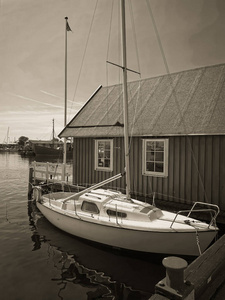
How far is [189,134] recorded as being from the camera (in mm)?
10492

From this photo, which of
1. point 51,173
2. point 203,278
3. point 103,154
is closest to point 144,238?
point 203,278

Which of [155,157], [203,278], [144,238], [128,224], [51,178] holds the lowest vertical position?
[144,238]

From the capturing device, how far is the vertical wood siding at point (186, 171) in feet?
33.7

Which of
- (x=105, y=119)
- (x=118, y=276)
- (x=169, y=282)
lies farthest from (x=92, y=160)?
(x=169, y=282)

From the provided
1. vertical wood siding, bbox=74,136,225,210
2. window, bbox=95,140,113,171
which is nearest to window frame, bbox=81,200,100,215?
vertical wood siding, bbox=74,136,225,210

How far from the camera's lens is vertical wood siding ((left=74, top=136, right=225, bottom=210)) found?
33.7 feet

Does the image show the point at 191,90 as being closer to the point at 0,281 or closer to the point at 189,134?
the point at 189,134

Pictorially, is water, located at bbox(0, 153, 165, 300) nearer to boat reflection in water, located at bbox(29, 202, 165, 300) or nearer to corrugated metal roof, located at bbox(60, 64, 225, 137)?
boat reflection in water, located at bbox(29, 202, 165, 300)

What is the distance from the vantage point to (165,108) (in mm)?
12602

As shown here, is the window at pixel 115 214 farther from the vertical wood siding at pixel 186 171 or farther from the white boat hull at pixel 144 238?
the vertical wood siding at pixel 186 171

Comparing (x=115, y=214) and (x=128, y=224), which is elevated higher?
(x=115, y=214)

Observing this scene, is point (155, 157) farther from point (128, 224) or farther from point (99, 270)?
point (99, 270)

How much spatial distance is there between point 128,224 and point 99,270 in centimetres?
177

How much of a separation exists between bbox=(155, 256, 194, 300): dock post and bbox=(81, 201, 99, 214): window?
6520mm
